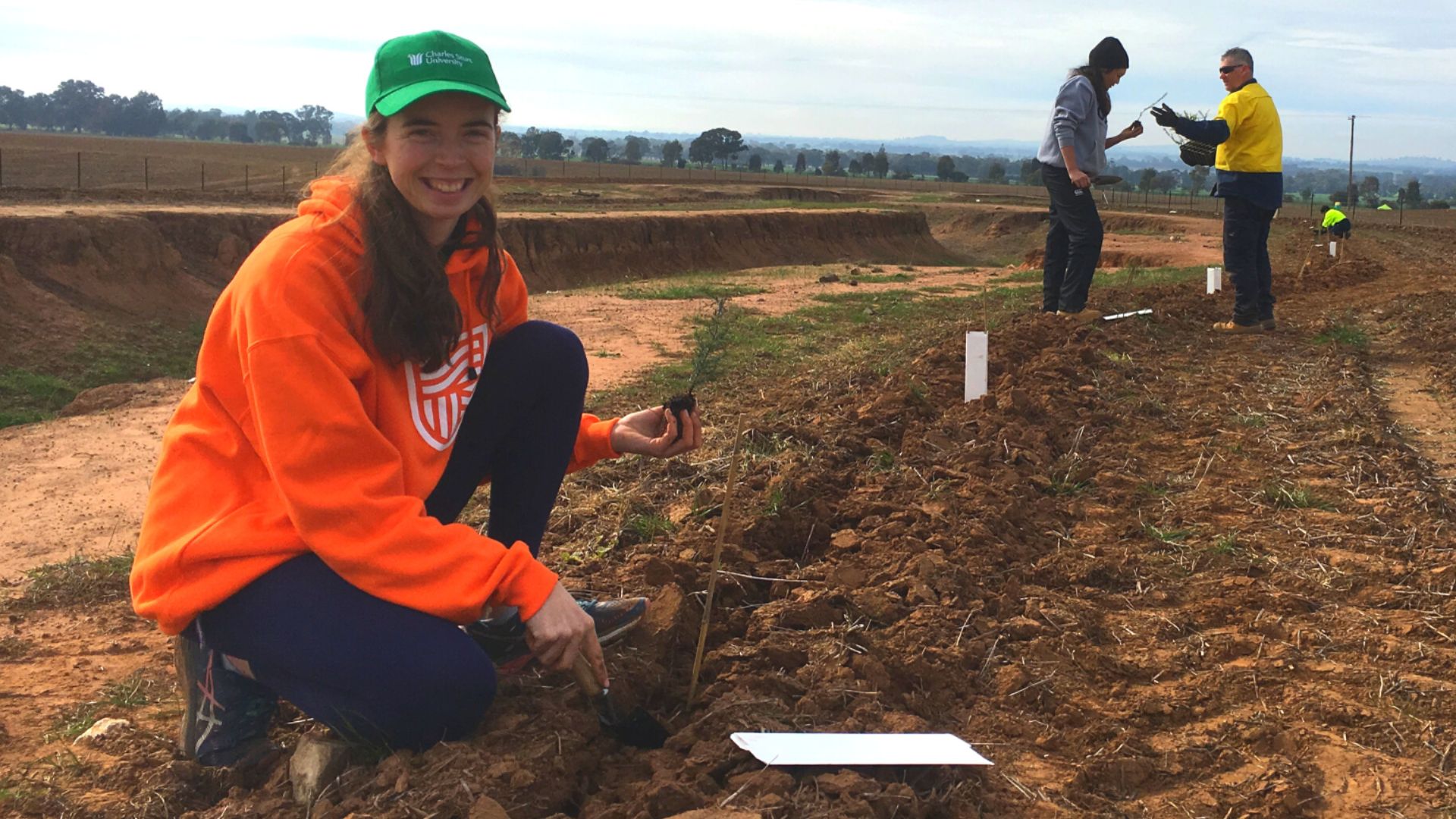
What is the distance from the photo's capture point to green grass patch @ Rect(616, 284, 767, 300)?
13703 mm

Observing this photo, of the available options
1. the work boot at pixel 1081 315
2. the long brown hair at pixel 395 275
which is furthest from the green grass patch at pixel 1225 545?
the work boot at pixel 1081 315

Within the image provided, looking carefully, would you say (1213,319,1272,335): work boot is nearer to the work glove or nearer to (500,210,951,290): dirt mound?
the work glove

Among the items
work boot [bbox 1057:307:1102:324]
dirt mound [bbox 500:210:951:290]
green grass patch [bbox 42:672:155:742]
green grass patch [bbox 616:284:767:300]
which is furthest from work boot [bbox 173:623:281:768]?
dirt mound [bbox 500:210:951:290]

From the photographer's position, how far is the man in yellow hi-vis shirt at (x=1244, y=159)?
7.31m

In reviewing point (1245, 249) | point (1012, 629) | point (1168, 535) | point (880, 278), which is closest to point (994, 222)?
point (880, 278)

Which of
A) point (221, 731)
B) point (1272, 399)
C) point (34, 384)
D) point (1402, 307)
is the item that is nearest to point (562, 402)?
point (221, 731)

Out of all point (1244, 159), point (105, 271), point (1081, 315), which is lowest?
point (1081, 315)

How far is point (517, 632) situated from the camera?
2.60m

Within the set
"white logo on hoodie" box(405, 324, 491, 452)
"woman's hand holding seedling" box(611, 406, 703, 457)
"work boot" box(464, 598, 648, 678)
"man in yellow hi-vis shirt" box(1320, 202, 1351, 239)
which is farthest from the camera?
"man in yellow hi-vis shirt" box(1320, 202, 1351, 239)

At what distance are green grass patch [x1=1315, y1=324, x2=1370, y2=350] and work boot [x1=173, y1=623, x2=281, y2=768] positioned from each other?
6941 mm

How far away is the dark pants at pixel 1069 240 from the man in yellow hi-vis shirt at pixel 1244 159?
2.78ft

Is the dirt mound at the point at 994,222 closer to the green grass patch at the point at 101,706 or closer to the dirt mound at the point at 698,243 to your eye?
the dirt mound at the point at 698,243

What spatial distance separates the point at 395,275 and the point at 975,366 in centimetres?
366

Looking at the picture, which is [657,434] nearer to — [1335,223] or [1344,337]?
[1344,337]
